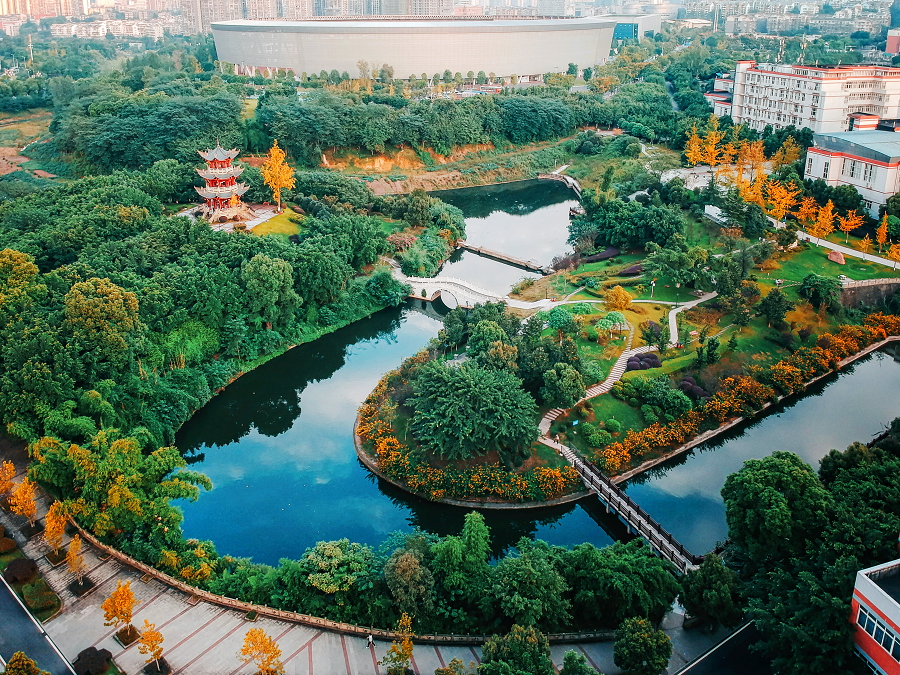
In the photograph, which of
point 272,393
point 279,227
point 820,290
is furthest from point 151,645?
point 279,227

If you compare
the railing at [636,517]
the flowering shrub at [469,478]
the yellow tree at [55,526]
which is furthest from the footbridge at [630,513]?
the yellow tree at [55,526]

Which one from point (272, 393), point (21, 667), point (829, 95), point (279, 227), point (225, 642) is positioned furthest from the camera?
point (829, 95)

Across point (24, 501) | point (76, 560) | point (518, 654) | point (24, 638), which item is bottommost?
point (24, 638)

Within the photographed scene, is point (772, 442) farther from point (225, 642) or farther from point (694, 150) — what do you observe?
point (694, 150)

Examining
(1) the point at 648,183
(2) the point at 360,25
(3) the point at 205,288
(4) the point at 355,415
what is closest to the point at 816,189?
(1) the point at 648,183

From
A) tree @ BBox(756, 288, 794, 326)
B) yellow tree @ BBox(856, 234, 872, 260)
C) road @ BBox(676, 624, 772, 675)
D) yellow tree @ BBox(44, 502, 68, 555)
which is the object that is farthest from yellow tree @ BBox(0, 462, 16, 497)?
yellow tree @ BBox(856, 234, 872, 260)

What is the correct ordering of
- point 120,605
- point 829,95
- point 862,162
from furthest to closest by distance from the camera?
point 829,95, point 862,162, point 120,605

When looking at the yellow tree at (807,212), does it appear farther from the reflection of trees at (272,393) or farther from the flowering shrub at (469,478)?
the flowering shrub at (469,478)
